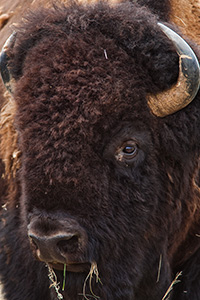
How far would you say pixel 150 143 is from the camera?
3584mm

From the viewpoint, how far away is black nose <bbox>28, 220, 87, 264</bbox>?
3.12m

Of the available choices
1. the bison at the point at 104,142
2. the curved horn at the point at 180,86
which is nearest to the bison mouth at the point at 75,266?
the bison at the point at 104,142

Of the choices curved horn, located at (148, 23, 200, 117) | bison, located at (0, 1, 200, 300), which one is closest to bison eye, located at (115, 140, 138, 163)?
bison, located at (0, 1, 200, 300)

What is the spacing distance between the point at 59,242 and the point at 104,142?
2.28 feet

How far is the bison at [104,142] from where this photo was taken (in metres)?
3.26

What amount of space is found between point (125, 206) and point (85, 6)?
4.82 feet

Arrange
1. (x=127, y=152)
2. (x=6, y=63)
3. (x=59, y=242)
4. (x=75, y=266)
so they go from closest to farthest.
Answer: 1. (x=59, y=242)
2. (x=75, y=266)
3. (x=127, y=152)
4. (x=6, y=63)

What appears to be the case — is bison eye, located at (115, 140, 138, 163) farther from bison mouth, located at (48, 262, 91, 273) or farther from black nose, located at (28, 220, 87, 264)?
bison mouth, located at (48, 262, 91, 273)

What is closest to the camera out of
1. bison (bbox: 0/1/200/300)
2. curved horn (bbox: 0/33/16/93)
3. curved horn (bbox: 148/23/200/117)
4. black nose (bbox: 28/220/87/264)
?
Answer: black nose (bbox: 28/220/87/264)

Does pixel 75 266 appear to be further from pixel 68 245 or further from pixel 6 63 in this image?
pixel 6 63

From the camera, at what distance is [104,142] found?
11.2 ft

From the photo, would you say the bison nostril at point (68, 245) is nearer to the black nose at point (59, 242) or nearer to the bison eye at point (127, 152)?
the black nose at point (59, 242)

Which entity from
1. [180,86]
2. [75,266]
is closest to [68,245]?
[75,266]

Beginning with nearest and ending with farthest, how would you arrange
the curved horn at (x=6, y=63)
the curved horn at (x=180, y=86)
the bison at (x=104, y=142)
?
the bison at (x=104, y=142)
the curved horn at (x=180, y=86)
the curved horn at (x=6, y=63)
